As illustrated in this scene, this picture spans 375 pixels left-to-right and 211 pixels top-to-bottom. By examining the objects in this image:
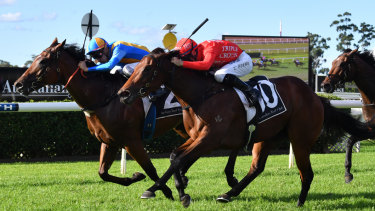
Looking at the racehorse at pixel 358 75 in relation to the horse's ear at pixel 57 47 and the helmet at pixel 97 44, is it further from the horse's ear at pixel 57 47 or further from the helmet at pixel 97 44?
the horse's ear at pixel 57 47

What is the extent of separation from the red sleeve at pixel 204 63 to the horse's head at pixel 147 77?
17cm

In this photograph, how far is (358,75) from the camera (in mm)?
7578

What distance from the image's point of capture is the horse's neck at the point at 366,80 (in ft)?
24.6

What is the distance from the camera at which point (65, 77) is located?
5746 mm

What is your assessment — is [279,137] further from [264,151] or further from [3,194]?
[3,194]

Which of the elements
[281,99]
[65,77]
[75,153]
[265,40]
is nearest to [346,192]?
[281,99]

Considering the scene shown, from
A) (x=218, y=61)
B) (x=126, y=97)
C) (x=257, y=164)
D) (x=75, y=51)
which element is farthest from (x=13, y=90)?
(x=126, y=97)

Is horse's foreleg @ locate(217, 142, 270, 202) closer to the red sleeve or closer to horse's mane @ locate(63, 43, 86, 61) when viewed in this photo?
the red sleeve

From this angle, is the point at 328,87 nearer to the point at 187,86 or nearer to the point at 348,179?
the point at 348,179

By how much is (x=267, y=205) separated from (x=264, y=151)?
2.53 ft

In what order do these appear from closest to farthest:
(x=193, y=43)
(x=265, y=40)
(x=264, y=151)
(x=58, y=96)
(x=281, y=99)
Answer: (x=193, y=43) → (x=281, y=99) → (x=264, y=151) → (x=58, y=96) → (x=265, y=40)

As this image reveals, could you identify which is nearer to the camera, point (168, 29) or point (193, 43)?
point (193, 43)

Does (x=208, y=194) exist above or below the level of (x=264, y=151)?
below

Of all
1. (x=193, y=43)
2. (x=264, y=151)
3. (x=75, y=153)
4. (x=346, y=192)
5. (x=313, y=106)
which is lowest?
(x=75, y=153)
